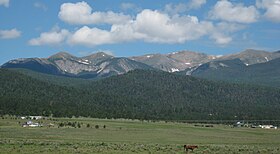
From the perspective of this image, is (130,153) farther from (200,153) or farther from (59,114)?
(59,114)

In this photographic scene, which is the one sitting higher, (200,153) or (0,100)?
(0,100)

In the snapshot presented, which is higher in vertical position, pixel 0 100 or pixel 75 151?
pixel 0 100

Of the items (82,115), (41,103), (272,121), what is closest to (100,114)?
(82,115)

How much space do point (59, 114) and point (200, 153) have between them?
140 meters

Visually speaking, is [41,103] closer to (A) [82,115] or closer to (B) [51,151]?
(A) [82,115]

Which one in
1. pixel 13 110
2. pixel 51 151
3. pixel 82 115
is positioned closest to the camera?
pixel 51 151

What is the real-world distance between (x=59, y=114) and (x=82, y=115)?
1170cm

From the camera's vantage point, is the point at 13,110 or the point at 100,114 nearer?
the point at 13,110

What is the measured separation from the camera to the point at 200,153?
163 ft

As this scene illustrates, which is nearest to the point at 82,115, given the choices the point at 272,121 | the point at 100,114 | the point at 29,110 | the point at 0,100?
the point at 100,114

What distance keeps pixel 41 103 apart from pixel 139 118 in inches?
1727

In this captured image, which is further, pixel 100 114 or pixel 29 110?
pixel 100 114

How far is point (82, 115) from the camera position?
630ft

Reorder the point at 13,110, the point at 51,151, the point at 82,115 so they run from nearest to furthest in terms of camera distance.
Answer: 1. the point at 51,151
2. the point at 13,110
3. the point at 82,115
